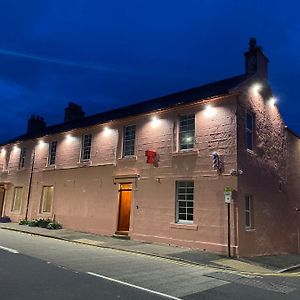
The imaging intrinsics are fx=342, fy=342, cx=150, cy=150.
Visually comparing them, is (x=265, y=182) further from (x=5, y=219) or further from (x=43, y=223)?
(x=5, y=219)

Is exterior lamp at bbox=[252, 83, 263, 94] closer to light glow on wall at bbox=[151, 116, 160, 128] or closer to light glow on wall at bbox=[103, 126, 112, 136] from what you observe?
light glow on wall at bbox=[151, 116, 160, 128]

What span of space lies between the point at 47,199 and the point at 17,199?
14.2 ft

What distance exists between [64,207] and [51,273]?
45.8 feet

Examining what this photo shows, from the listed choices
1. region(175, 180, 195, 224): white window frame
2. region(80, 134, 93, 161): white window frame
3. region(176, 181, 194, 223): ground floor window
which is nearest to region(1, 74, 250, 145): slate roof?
region(80, 134, 93, 161): white window frame

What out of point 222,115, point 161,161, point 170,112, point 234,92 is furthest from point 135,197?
point 234,92

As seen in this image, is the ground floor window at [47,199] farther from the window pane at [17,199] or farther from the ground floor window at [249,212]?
the ground floor window at [249,212]

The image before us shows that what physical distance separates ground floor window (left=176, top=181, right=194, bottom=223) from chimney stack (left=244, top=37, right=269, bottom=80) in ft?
22.9

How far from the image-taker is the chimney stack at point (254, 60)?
58.9 feet

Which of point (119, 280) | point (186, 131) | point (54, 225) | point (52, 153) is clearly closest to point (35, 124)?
point (52, 153)

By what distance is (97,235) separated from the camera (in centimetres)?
1873

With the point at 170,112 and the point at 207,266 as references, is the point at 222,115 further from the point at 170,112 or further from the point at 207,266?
the point at 207,266

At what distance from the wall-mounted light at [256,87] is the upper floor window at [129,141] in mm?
6693

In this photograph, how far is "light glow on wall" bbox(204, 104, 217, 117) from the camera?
1592 centimetres

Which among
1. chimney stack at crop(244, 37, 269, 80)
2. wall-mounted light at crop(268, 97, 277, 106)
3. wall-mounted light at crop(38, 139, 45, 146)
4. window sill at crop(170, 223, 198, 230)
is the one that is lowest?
window sill at crop(170, 223, 198, 230)
